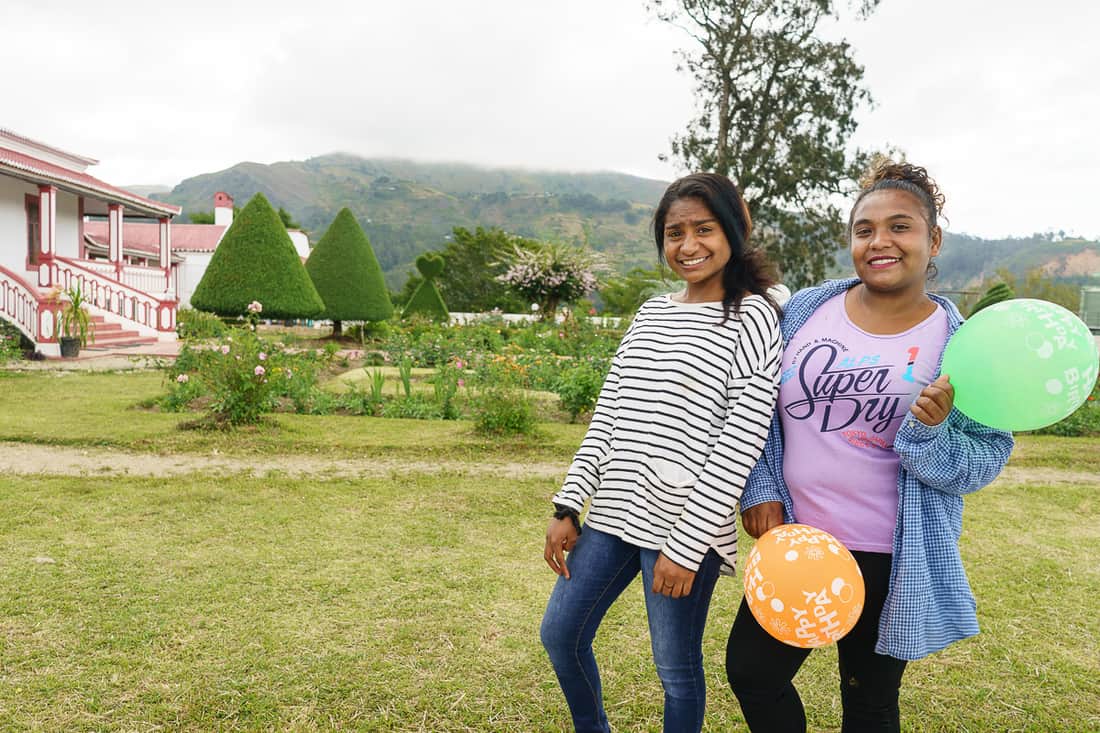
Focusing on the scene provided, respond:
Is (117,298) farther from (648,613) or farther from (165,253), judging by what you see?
(648,613)

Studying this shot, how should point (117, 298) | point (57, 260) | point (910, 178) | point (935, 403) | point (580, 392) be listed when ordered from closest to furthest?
1. point (935, 403)
2. point (910, 178)
3. point (580, 392)
4. point (57, 260)
5. point (117, 298)

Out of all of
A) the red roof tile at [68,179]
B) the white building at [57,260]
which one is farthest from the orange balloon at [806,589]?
the red roof tile at [68,179]

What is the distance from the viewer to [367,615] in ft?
11.1

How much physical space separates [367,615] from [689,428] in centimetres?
210

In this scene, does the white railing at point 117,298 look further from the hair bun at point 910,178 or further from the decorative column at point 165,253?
the hair bun at point 910,178

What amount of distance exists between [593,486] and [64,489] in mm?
4681

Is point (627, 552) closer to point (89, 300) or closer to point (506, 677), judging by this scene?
point (506, 677)

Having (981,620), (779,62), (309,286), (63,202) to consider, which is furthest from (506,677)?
(779,62)

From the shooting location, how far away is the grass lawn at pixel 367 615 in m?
2.66

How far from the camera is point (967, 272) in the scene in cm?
5425

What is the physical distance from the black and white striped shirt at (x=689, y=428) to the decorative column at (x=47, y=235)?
16602 millimetres

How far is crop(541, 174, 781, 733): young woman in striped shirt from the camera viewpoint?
181 cm

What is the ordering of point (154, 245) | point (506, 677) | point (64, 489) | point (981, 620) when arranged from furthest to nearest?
point (154, 245) → point (64, 489) → point (981, 620) → point (506, 677)

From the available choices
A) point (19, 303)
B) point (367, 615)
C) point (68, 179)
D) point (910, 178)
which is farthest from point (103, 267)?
point (910, 178)
